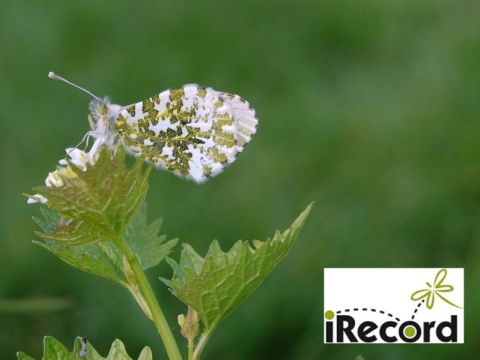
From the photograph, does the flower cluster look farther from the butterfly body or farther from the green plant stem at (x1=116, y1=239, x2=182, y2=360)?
the butterfly body

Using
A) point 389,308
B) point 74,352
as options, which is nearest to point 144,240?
point 74,352

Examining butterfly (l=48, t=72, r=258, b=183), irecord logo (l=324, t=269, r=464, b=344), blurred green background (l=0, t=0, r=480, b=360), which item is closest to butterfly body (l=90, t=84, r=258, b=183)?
butterfly (l=48, t=72, r=258, b=183)

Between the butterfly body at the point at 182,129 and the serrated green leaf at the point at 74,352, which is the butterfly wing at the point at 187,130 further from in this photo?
the serrated green leaf at the point at 74,352

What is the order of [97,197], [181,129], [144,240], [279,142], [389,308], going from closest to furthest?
1. [97,197]
2. [144,240]
3. [181,129]
4. [389,308]
5. [279,142]

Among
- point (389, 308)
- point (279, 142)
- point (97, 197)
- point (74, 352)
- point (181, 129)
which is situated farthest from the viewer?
point (279, 142)

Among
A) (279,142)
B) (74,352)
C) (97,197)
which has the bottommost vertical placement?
(74,352)

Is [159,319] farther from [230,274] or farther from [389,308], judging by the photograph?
[389,308]

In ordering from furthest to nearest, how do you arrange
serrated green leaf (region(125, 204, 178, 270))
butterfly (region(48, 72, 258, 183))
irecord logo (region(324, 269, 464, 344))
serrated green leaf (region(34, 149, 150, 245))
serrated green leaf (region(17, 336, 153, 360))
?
irecord logo (region(324, 269, 464, 344)) → butterfly (region(48, 72, 258, 183)) → serrated green leaf (region(125, 204, 178, 270)) → serrated green leaf (region(17, 336, 153, 360)) → serrated green leaf (region(34, 149, 150, 245))

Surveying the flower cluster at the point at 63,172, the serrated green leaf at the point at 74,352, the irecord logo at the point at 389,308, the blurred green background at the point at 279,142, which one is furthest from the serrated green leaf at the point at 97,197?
the blurred green background at the point at 279,142
